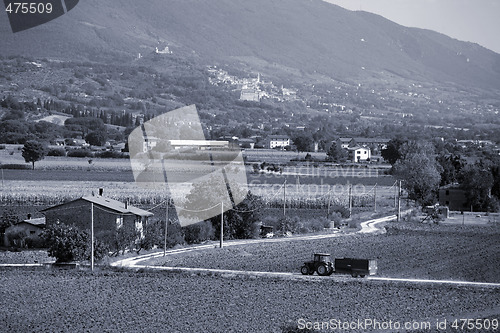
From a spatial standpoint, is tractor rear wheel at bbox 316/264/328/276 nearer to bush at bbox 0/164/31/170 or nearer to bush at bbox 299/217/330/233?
bush at bbox 299/217/330/233

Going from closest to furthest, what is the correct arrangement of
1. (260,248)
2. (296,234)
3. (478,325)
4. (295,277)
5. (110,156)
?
(478,325), (295,277), (260,248), (296,234), (110,156)

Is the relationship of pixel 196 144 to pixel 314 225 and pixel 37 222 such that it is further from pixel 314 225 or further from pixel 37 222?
pixel 37 222

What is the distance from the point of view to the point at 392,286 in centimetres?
2370

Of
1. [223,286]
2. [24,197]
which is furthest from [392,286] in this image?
[24,197]

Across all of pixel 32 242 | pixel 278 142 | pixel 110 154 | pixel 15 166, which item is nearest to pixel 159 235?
pixel 32 242

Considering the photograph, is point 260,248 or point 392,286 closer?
point 392,286

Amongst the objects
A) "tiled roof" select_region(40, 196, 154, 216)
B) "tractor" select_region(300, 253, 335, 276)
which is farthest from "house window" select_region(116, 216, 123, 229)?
"tractor" select_region(300, 253, 335, 276)

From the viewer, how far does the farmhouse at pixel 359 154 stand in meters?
99.0

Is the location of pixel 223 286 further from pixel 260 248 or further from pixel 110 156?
pixel 110 156

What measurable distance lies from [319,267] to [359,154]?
247ft

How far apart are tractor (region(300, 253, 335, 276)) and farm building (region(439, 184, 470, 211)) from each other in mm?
28846

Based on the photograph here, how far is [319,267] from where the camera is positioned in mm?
25750

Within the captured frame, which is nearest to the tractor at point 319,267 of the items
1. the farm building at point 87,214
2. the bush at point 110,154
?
the farm building at point 87,214

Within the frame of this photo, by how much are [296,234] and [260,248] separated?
6169 mm
